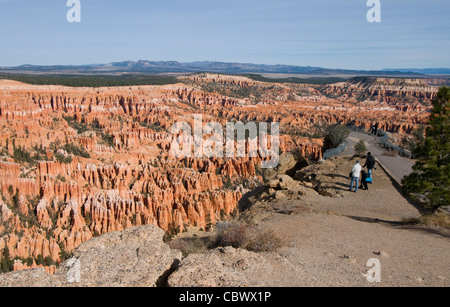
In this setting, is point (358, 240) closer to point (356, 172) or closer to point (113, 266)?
point (356, 172)

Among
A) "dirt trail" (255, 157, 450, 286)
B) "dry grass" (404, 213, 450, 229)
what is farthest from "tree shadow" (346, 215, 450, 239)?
"dry grass" (404, 213, 450, 229)

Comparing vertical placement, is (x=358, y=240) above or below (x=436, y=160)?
below

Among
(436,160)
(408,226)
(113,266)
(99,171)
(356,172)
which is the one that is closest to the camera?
(113,266)

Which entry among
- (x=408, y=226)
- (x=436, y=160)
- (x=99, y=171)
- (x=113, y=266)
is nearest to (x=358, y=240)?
(x=408, y=226)

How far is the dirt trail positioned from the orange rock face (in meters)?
14.8

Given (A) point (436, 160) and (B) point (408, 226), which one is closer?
(B) point (408, 226)

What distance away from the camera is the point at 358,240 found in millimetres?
8680

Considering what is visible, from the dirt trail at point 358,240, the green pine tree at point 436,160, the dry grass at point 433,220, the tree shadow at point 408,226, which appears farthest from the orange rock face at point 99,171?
the dry grass at point 433,220

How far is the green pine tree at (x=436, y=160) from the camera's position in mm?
10656

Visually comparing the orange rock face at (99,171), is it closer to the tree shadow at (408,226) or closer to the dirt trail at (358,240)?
the dirt trail at (358,240)

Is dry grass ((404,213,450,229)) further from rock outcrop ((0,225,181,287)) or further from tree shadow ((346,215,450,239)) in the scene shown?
rock outcrop ((0,225,181,287))

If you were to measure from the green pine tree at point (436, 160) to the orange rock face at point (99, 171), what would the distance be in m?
15.9

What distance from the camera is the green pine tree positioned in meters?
10.7

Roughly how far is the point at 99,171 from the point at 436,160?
39941 mm
